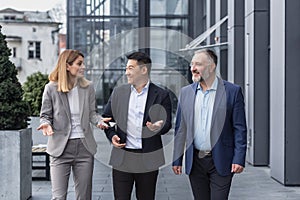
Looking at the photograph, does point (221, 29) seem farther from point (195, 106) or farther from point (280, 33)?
point (195, 106)

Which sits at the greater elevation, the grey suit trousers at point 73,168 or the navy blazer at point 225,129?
the navy blazer at point 225,129

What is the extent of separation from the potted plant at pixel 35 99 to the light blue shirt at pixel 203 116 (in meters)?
9.37

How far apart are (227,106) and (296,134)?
5013mm

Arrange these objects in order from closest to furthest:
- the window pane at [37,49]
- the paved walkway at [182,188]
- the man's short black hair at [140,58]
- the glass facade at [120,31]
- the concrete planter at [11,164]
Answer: the man's short black hair at [140,58] < the concrete planter at [11,164] < the paved walkway at [182,188] < the glass facade at [120,31] < the window pane at [37,49]

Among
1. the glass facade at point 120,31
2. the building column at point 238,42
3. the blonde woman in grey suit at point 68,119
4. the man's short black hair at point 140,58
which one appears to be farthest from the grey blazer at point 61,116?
the glass facade at point 120,31

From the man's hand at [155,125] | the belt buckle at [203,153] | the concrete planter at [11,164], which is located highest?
the man's hand at [155,125]

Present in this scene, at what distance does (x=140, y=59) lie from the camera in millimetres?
5797

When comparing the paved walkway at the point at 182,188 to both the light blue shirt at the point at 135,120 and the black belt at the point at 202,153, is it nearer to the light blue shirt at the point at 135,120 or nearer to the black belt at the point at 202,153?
the light blue shirt at the point at 135,120

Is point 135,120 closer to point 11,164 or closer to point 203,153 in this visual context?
point 203,153

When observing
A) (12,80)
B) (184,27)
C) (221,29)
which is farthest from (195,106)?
(184,27)

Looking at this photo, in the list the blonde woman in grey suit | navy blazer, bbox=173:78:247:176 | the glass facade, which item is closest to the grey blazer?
the blonde woman in grey suit

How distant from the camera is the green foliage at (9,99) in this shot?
26.8ft

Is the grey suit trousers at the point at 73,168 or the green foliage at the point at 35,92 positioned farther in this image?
the green foliage at the point at 35,92

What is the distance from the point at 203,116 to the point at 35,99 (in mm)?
10544
